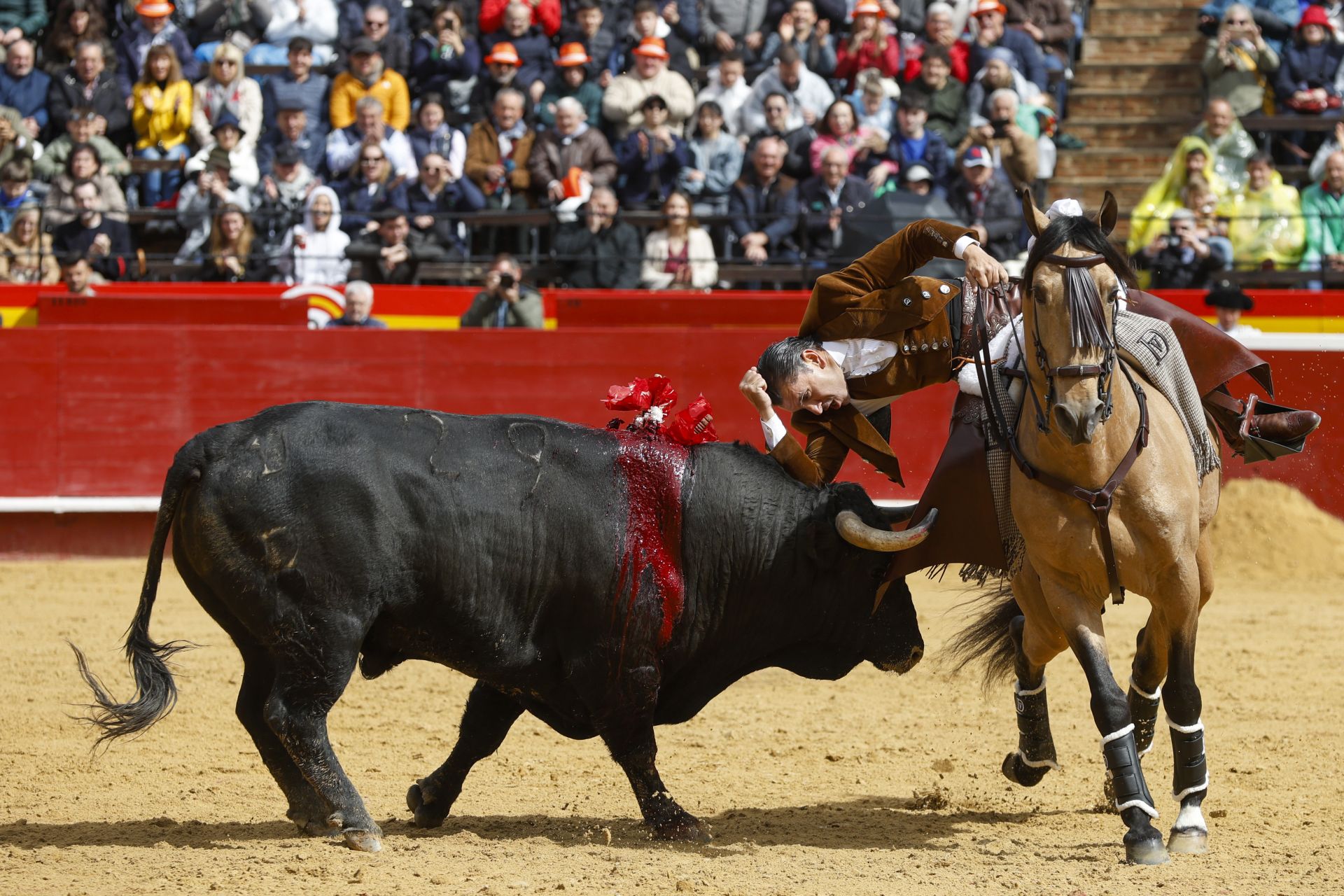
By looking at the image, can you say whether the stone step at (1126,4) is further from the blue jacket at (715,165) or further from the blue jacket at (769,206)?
the blue jacket at (769,206)

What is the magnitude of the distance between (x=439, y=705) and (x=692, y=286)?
5203 mm

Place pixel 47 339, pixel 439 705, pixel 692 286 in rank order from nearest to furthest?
pixel 439 705 → pixel 47 339 → pixel 692 286

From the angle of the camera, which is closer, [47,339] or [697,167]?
[47,339]

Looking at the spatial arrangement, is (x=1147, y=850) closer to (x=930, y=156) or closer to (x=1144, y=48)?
(x=930, y=156)

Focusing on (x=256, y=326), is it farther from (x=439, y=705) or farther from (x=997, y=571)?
(x=997, y=571)

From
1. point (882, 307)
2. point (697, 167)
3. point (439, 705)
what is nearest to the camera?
point (882, 307)

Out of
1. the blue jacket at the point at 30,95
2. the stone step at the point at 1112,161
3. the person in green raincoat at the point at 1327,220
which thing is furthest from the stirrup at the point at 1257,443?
the blue jacket at the point at 30,95

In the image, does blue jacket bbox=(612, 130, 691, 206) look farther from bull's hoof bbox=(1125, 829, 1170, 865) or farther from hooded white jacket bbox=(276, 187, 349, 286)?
bull's hoof bbox=(1125, 829, 1170, 865)

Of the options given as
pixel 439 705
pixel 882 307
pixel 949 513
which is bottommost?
pixel 439 705

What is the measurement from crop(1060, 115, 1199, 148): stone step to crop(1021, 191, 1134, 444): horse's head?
10107mm

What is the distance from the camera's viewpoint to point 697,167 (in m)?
12.5

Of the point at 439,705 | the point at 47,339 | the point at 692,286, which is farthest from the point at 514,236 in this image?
the point at 439,705

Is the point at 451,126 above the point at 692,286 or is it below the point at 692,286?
above

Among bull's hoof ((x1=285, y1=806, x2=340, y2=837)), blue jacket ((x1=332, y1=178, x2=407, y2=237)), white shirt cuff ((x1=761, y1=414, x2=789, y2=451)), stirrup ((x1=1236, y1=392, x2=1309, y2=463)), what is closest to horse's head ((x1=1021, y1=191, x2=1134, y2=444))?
white shirt cuff ((x1=761, y1=414, x2=789, y2=451))
